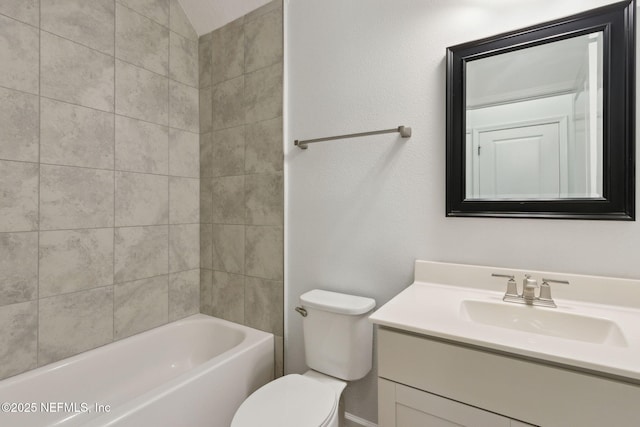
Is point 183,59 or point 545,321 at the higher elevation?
point 183,59

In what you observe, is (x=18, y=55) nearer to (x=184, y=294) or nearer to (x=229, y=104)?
(x=229, y=104)

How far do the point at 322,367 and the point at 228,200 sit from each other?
1162 mm

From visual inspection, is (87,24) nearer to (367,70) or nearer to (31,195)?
(31,195)

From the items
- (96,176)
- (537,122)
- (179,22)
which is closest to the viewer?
(537,122)

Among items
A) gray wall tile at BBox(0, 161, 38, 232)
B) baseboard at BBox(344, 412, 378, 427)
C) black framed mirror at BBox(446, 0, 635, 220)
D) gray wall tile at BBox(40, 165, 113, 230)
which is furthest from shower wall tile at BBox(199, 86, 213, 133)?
baseboard at BBox(344, 412, 378, 427)

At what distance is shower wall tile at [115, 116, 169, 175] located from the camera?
175 cm

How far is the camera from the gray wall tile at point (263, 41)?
5.88 feet

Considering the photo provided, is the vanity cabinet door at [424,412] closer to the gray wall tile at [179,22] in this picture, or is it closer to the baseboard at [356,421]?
the baseboard at [356,421]

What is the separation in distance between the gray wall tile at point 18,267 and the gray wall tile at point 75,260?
0.03 m

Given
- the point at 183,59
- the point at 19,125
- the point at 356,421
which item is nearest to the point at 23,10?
the point at 19,125

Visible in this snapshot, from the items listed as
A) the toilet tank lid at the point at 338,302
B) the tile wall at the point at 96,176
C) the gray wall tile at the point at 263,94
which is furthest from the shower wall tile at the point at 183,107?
the toilet tank lid at the point at 338,302

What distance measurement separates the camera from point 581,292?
1.09 meters

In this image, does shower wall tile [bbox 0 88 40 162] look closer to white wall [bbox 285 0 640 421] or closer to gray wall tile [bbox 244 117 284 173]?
gray wall tile [bbox 244 117 284 173]

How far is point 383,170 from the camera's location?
4.90ft
